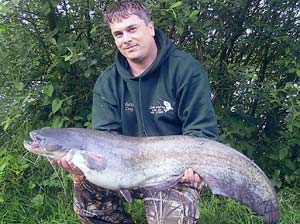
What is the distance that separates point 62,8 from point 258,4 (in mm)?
1389

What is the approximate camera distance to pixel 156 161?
296 cm

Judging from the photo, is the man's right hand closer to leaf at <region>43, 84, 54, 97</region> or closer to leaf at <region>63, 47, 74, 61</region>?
leaf at <region>63, 47, 74, 61</region>

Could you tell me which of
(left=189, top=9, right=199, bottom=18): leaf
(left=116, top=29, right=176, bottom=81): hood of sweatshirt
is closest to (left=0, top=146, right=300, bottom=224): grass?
(left=116, top=29, right=176, bottom=81): hood of sweatshirt

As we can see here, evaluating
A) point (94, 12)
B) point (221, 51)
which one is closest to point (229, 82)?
point (221, 51)

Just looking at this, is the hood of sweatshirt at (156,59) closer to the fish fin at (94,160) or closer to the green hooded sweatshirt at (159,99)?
the green hooded sweatshirt at (159,99)

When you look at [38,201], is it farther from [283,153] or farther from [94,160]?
[283,153]

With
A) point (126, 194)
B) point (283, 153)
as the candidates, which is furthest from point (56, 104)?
point (283, 153)

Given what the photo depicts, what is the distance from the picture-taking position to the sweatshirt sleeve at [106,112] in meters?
3.36

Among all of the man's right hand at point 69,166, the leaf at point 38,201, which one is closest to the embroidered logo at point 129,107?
the man's right hand at point 69,166

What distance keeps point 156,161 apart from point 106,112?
0.56 metres

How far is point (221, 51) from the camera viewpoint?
4.45m

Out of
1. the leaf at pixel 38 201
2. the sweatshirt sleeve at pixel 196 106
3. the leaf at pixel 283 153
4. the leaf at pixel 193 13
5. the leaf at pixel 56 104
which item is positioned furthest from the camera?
the leaf at pixel 283 153

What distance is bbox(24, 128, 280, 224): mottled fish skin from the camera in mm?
2910

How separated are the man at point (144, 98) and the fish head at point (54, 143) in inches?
6.5
